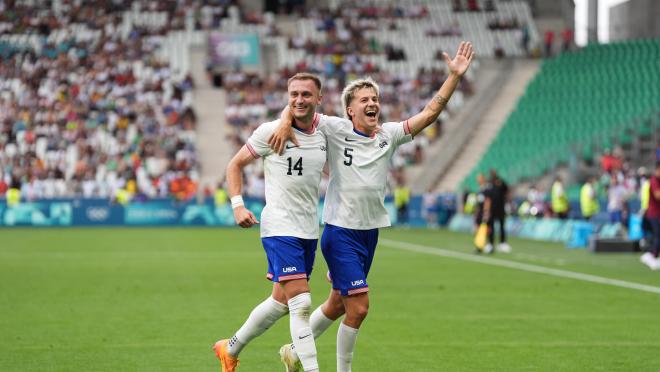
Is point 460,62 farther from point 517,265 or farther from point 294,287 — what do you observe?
point 517,265

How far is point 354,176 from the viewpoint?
8.53 metres

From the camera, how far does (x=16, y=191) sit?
4394 cm

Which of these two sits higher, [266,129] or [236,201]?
[266,129]

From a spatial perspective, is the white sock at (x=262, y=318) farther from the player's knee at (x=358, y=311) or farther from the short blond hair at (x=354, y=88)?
the short blond hair at (x=354, y=88)

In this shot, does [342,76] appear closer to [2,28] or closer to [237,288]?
[2,28]

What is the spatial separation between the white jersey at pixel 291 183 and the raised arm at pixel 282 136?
0.17ft

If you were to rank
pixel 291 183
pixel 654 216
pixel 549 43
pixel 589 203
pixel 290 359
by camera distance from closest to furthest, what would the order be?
pixel 291 183
pixel 290 359
pixel 654 216
pixel 589 203
pixel 549 43

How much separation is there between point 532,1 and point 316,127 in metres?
54.8

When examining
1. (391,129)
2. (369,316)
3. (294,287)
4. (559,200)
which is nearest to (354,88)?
(391,129)

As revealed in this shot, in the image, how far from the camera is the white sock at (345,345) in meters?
8.48

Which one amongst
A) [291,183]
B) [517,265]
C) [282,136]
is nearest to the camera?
[282,136]

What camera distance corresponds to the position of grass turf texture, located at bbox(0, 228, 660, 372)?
10211mm

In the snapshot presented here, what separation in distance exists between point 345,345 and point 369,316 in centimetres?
513

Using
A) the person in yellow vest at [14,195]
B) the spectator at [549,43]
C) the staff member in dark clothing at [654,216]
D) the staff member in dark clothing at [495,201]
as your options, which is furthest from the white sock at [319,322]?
the spectator at [549,43]
